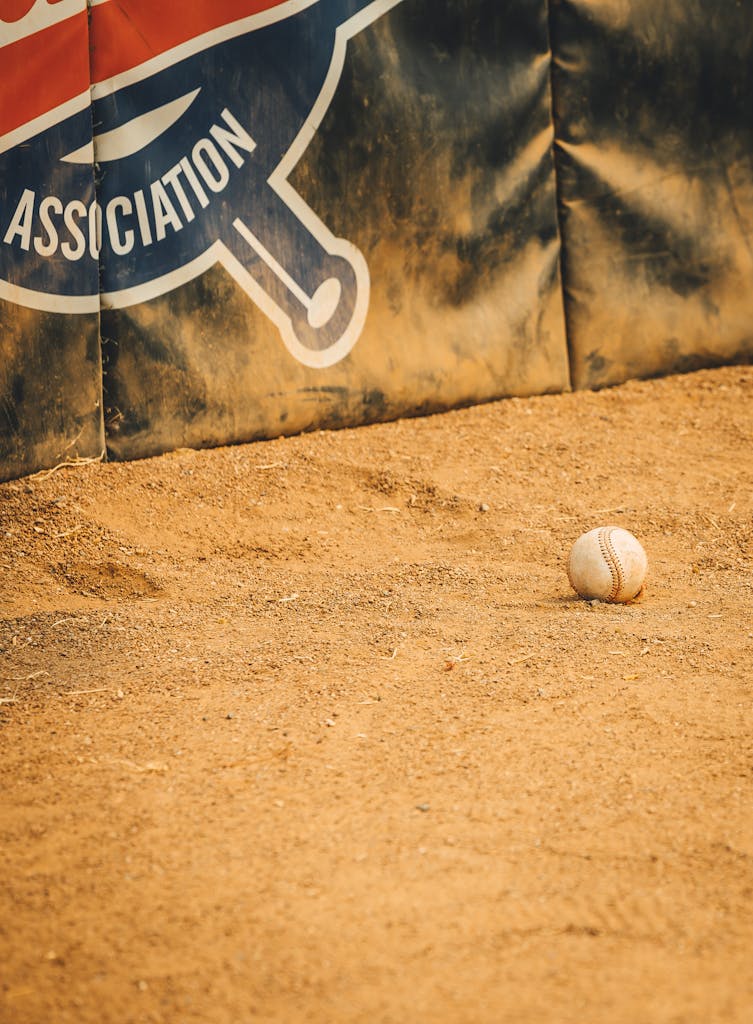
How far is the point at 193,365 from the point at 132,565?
4.50 feet

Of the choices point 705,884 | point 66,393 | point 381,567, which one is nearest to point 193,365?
point 66,393

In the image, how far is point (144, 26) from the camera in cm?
501

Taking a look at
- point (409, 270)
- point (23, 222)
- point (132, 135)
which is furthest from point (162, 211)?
point (409, 270)

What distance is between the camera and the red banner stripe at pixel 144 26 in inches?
193

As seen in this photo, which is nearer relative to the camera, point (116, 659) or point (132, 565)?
point (116, 659)

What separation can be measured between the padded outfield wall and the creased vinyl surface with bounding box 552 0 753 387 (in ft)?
0.04

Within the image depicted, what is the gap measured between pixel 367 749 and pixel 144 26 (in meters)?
3.78

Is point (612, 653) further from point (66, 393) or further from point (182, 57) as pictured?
point (182, 57)

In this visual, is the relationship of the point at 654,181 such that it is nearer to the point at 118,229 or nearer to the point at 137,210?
the point at 137,210

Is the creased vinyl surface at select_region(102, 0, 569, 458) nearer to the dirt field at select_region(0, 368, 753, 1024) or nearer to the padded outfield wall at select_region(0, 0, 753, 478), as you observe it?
the padded outfield wall at select_region(0, 0, 753, 478)

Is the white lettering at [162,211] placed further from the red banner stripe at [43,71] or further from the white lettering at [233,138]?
the red banner stripe at [43,71]

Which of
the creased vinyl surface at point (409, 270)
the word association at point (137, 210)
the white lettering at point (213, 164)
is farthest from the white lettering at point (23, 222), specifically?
the white lettering at point (213, 164)

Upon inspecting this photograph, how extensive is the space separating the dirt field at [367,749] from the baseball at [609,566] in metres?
0.08

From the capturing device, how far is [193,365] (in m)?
5.35
